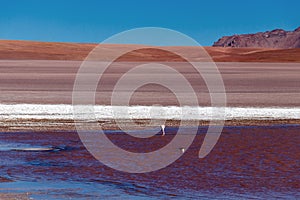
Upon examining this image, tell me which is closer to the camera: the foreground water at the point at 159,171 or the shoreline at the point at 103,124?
the foreground water at the point at 159,171

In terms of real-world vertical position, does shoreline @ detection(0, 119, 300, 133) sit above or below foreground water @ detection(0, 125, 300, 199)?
above

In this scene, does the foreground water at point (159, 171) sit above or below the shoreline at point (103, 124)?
below

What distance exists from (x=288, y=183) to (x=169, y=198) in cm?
237

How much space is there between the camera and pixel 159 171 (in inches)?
509

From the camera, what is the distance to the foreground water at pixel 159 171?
1096cm

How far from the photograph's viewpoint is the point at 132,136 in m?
18.3

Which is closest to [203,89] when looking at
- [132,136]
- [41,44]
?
[132,136]

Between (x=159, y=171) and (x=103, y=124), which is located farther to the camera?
(x=103, y=124)

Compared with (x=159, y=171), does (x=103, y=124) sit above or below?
above

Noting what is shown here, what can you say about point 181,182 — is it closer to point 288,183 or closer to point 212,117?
point 288,183

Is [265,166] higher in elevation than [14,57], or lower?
lower

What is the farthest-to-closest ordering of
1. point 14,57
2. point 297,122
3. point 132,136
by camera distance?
point 14,57 < point 297,122 < point 132,136

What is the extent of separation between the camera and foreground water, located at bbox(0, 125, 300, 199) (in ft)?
36.0

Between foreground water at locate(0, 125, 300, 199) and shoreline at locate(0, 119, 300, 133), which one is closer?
foreground water at locate(0, 125, 300, 199)
